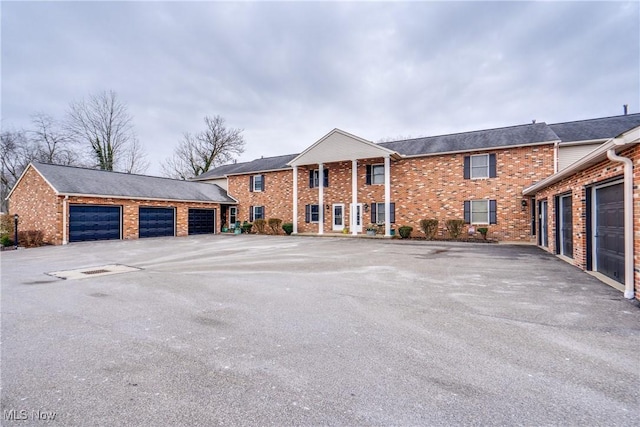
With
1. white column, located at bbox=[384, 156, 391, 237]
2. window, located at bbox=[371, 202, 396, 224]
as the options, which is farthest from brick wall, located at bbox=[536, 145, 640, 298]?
window, located at bbox=[371, 202, 396, 224]

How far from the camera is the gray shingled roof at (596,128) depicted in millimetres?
16219

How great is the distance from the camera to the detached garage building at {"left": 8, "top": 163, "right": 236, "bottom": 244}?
16469 mm

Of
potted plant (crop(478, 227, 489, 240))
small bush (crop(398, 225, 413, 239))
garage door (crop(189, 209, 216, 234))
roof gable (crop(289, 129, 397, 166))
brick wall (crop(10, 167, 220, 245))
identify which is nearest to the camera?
brick wall (crop(10, 167, 220, 245))

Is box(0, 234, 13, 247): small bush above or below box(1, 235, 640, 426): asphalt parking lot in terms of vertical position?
above

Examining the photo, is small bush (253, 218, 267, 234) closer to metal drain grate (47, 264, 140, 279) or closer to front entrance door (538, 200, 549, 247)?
metal drain grate (47, 264, 140, 279)

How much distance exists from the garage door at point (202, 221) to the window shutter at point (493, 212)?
19461 millimetres

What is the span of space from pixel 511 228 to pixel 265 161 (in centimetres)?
1943

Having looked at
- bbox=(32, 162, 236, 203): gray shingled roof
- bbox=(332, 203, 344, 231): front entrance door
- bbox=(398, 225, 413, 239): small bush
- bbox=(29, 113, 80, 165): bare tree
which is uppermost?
bbox=(29, 113, 80, 165): bare tree

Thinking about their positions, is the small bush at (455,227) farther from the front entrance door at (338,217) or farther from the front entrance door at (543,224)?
the front entrance door at (338,217)

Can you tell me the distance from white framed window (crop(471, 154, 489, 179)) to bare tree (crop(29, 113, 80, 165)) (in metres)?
36.2

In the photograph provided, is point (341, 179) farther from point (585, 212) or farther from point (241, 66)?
point (585, 212)

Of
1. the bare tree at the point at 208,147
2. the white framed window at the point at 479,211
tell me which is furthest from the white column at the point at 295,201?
the bare tree at the point at 208,147

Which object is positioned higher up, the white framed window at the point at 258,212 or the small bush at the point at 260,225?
the white framed window at the point at 258,212

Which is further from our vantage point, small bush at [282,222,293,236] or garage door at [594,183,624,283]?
small bush at [282,222,293,236]
